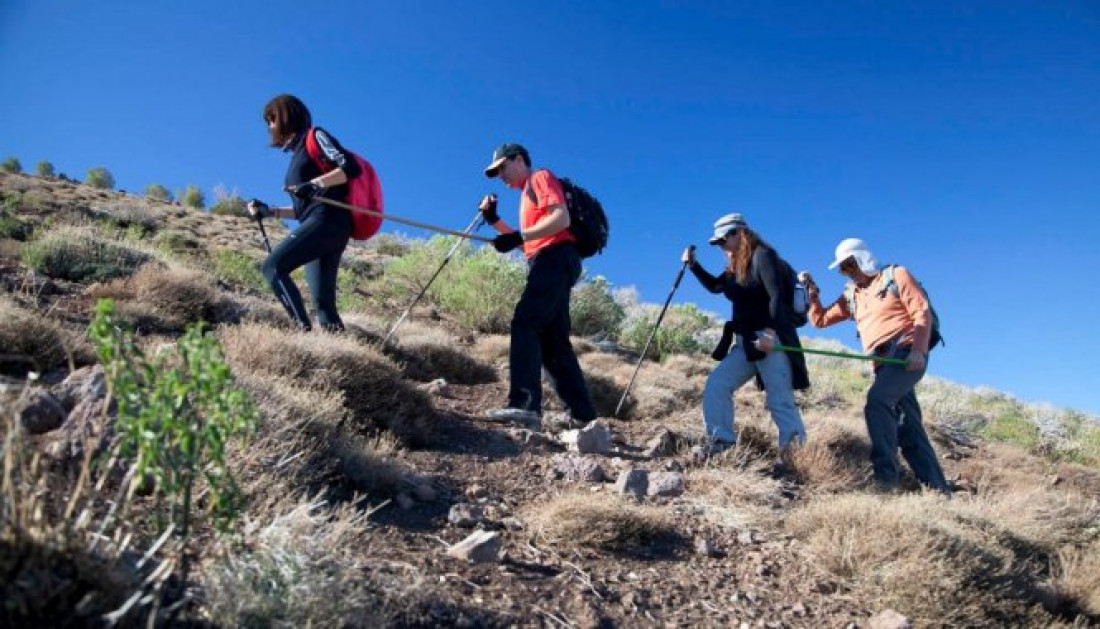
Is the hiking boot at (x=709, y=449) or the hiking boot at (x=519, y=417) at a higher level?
the hiking boot at (x=519, y=417)

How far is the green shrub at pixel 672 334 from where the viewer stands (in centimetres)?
1277

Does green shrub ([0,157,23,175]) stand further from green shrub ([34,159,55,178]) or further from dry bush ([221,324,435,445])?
dry bush ([221,324,435,445])

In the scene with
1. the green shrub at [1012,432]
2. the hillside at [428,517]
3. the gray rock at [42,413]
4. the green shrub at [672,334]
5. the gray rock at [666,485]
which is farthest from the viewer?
the green shrub at [672,334]

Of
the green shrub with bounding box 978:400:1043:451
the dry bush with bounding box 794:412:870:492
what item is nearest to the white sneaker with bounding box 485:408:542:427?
the dry bush with bounding box 794:412:870:492

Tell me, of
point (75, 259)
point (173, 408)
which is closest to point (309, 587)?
point (173, 408)

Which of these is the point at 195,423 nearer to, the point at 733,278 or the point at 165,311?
the point at 733,278

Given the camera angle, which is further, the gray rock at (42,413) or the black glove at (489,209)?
the black glove at (489,209)

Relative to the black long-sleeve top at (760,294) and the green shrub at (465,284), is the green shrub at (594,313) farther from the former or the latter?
the black long-sleeve top at (760,294)

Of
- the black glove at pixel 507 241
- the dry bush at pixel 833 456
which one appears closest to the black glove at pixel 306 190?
the black glove at pixel 507 241

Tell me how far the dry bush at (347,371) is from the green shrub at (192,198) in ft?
91.8

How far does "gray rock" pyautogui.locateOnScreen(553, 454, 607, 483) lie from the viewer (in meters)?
4.44

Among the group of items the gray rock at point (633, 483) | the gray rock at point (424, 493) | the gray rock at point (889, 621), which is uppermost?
the gray rock at point (633, 483)

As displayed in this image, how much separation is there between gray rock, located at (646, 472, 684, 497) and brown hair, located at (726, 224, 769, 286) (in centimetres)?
207

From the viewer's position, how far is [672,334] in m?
13.1
